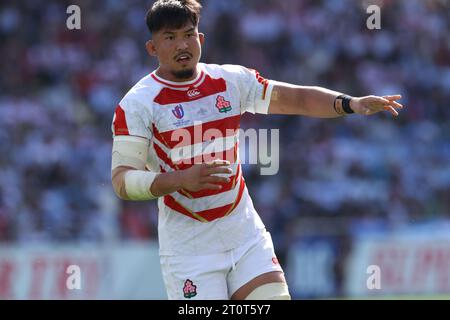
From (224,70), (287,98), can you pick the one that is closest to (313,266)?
(287,98)

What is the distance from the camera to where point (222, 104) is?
587 cm

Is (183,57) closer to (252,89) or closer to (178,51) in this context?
(178,51)

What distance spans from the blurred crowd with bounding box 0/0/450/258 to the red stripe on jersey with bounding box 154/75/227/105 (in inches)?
359

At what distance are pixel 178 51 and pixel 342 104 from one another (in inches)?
41.8

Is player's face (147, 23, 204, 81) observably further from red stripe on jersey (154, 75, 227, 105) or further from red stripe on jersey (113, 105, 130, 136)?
red stripe on jersey (113, 105, 130, 136)

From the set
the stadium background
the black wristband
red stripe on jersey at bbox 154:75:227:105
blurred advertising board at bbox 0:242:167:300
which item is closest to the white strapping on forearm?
red stripe on jersey at bbox 154:75:227:105

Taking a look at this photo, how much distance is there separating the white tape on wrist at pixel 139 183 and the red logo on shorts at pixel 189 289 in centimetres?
59

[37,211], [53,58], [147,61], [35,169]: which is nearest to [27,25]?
[53,58]

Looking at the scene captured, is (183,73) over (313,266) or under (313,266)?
over

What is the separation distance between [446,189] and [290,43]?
14.7ft

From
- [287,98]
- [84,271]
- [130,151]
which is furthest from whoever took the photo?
[84,271]

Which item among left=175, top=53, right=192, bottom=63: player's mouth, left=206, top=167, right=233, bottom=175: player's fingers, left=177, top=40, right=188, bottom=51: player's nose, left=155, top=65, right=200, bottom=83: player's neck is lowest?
left=206, top=167, right=233, bottom=175: player's fingers

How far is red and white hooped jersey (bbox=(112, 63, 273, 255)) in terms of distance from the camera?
5.71 metres

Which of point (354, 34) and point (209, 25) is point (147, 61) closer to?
point (209, 25)
